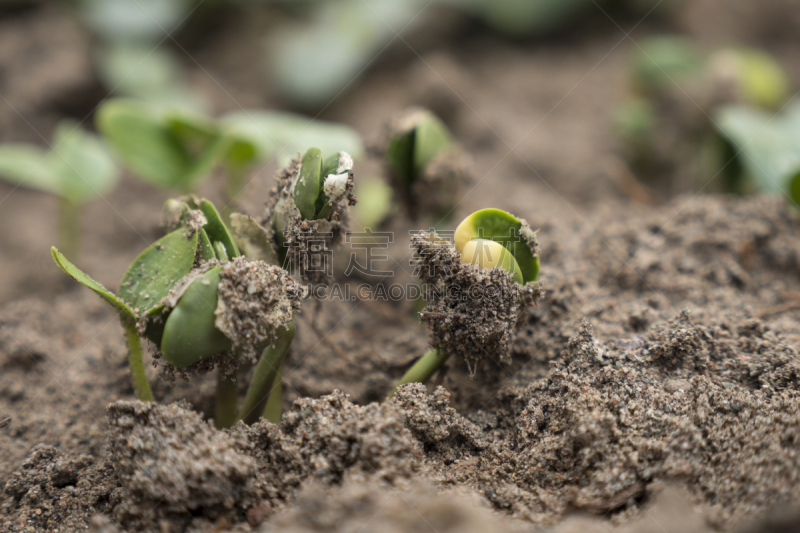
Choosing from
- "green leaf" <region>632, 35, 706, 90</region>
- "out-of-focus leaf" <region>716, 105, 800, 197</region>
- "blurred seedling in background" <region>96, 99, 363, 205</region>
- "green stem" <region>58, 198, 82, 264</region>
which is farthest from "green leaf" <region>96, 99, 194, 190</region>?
"green leaf" <region>632, 35, 706, 90</region>

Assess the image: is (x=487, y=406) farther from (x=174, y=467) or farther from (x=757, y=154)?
(x=757, y=154)

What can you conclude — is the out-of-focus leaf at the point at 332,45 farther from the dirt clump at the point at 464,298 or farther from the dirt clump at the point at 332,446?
the dirt clump at the point at 332,446

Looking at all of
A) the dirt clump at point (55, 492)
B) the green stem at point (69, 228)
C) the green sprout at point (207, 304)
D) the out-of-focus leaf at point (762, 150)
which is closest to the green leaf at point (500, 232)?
the green sprout at point (207, 304)

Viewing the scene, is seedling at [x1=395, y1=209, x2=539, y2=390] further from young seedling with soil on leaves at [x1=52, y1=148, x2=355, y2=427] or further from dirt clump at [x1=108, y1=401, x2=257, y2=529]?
dirt clump at [x1=108, y1=401, x2=257, y2=529]

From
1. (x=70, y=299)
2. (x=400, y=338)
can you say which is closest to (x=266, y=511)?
(x=400, y=338)

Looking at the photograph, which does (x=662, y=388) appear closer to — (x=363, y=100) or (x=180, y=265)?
(x=180, y=265)

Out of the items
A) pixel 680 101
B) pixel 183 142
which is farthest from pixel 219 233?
pixel 680 101
